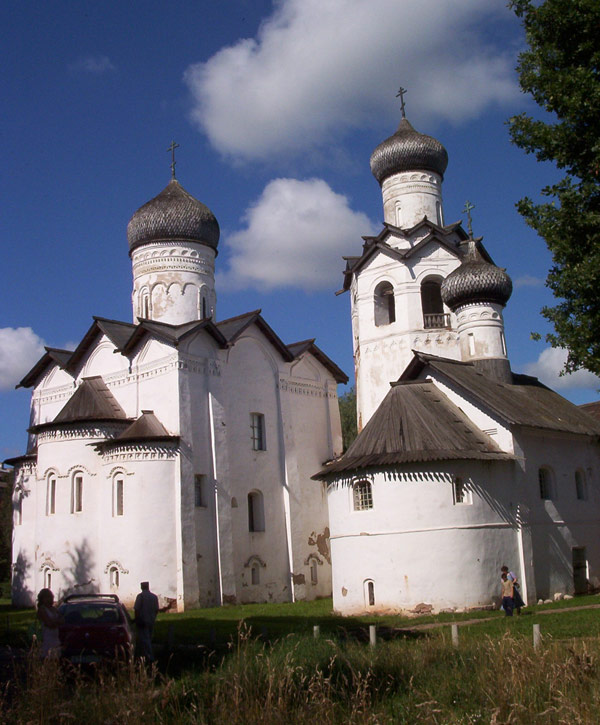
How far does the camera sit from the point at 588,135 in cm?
1077

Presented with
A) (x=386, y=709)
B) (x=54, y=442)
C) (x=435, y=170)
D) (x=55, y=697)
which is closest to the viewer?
(x=55, y=697)

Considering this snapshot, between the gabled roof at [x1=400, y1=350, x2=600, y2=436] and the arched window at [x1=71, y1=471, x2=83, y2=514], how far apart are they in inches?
359

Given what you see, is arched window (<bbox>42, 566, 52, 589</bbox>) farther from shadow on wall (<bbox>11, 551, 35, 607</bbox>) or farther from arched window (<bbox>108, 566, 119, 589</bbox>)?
arched window (<bbox>108, 566, 119, 589</bbox>)

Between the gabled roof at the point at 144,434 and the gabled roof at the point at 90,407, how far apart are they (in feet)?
2.52

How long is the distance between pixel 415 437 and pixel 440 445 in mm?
589

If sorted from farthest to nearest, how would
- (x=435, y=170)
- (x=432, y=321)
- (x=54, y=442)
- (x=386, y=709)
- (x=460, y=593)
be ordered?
(x=435, y=170)
(x=432, y=321)
(x=54, y=442)
(x=460, y=593)
(x=386, y=709)

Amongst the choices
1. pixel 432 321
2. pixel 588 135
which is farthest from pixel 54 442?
pixel 588 135

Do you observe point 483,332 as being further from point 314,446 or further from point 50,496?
point 50,496

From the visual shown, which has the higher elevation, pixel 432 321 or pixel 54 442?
pixel 432 321

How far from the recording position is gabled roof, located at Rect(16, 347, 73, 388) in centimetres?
2450

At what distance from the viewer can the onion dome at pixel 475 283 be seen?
2147 cm

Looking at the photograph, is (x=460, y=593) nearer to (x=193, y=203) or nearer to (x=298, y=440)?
(x=298, y=440)

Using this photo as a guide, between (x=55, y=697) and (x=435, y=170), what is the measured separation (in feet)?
71.7

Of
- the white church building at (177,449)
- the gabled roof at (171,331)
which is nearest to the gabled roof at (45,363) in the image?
the white church building at (177,449)
